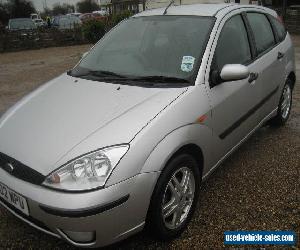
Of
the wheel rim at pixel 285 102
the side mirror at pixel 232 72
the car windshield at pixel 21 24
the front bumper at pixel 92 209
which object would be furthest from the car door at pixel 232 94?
the car windshield at pixel 21 24

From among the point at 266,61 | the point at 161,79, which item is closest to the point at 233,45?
the point at 266,61

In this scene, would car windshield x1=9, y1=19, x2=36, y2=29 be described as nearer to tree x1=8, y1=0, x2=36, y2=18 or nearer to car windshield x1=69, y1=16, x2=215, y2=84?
car windshield x1=69, y1=16, x2=215, y2=84

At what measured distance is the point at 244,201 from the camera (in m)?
3.32

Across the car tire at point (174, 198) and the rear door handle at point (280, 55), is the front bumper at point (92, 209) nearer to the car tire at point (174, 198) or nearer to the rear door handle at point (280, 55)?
the car tire at point (174, 198)

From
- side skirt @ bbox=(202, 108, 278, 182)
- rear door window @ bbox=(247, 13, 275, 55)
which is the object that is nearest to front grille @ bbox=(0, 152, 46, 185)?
side skirt @ bbox=(202, 108, 278, 182)

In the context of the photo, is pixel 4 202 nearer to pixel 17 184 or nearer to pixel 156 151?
pixel 17 184

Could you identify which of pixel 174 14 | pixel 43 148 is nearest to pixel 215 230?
pixel 43 148

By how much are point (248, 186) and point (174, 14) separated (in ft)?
5.99

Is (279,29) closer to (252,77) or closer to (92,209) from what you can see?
(252,77)

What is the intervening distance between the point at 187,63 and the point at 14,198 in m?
1.71

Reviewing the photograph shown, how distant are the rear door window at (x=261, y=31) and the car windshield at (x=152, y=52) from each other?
0.80 meters

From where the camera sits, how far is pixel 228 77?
9.89ft

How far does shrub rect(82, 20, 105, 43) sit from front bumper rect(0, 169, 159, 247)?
16.0 m

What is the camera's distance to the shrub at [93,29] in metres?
17.7
